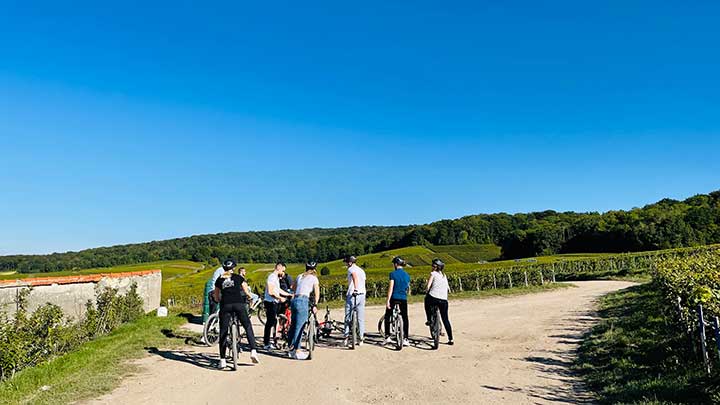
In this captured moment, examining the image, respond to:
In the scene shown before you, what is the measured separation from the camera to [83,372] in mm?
8477

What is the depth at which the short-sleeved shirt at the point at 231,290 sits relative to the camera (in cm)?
897

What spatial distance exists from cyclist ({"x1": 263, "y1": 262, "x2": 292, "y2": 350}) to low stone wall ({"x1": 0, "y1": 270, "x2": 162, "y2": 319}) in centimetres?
505

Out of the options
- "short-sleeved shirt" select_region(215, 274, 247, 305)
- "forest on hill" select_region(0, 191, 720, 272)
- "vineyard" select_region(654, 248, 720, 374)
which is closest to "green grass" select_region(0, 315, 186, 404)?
"short-sleeved shirt" select_region(215, 274, 247, 305)

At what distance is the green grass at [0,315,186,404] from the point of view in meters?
7.07

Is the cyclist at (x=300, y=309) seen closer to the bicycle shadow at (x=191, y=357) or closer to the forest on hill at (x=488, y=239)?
the bicycle shadow at (x=191, y=357)

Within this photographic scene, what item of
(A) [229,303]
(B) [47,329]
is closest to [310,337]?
(A) [229,303]

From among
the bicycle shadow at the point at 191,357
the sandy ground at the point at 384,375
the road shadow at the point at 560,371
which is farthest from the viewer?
the bicycle shadow at the point at 191,357

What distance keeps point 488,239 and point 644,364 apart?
12143 cm

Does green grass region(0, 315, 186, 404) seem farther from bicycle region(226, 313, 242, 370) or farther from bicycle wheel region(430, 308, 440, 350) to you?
bicycle wheel region(430, 308, 440, 350)

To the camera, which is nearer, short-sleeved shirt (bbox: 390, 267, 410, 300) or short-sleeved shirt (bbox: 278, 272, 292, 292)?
short-sleeved shirt (bbox: 390, 267, 410, 300)

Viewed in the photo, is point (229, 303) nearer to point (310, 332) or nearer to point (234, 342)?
point (234, 342)

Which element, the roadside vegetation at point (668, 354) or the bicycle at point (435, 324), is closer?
the roadside vegetation at point (668, 354)

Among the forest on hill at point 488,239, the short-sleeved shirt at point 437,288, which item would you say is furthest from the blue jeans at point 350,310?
the forest on hill at point 488,239

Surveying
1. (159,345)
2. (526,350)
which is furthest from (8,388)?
(526,350)
